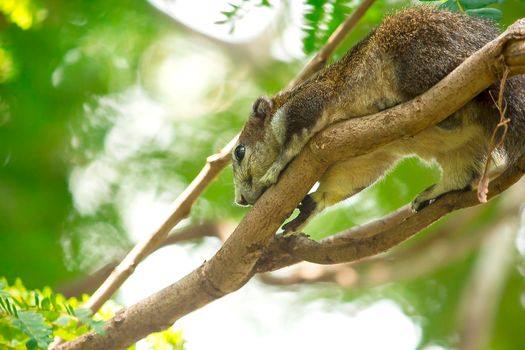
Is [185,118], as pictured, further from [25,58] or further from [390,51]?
[390,51]

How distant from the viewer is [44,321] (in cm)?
355

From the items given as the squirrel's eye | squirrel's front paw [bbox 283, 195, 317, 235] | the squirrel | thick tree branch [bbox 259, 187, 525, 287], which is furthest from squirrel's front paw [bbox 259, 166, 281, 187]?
thick tree branch [bbox 259, 187, 525, 287]

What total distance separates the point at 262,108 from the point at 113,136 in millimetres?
3134

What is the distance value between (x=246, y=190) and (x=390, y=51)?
4.01ft

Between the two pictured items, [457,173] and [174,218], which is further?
[174,218]

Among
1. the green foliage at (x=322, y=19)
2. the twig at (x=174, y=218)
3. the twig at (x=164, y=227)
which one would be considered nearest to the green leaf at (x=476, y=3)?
the twig at (x=174, y=218)

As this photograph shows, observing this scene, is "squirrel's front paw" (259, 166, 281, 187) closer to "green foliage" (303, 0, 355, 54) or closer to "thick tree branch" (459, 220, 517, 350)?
"green foliage" (303, 0, 355, 54)

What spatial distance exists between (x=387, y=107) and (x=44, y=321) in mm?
1990

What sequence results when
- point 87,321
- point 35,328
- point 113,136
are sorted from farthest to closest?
point 113,136 < point 87,321 < point 35,328

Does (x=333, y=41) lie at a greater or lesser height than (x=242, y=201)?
greater

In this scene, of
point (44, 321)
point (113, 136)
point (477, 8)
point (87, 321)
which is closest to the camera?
point (87, 321)

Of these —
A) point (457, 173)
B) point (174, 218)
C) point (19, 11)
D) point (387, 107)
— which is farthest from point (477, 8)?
point (19, 11)

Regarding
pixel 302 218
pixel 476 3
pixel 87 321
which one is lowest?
pixel 302 218

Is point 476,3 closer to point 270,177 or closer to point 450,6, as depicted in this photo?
point 450,6
